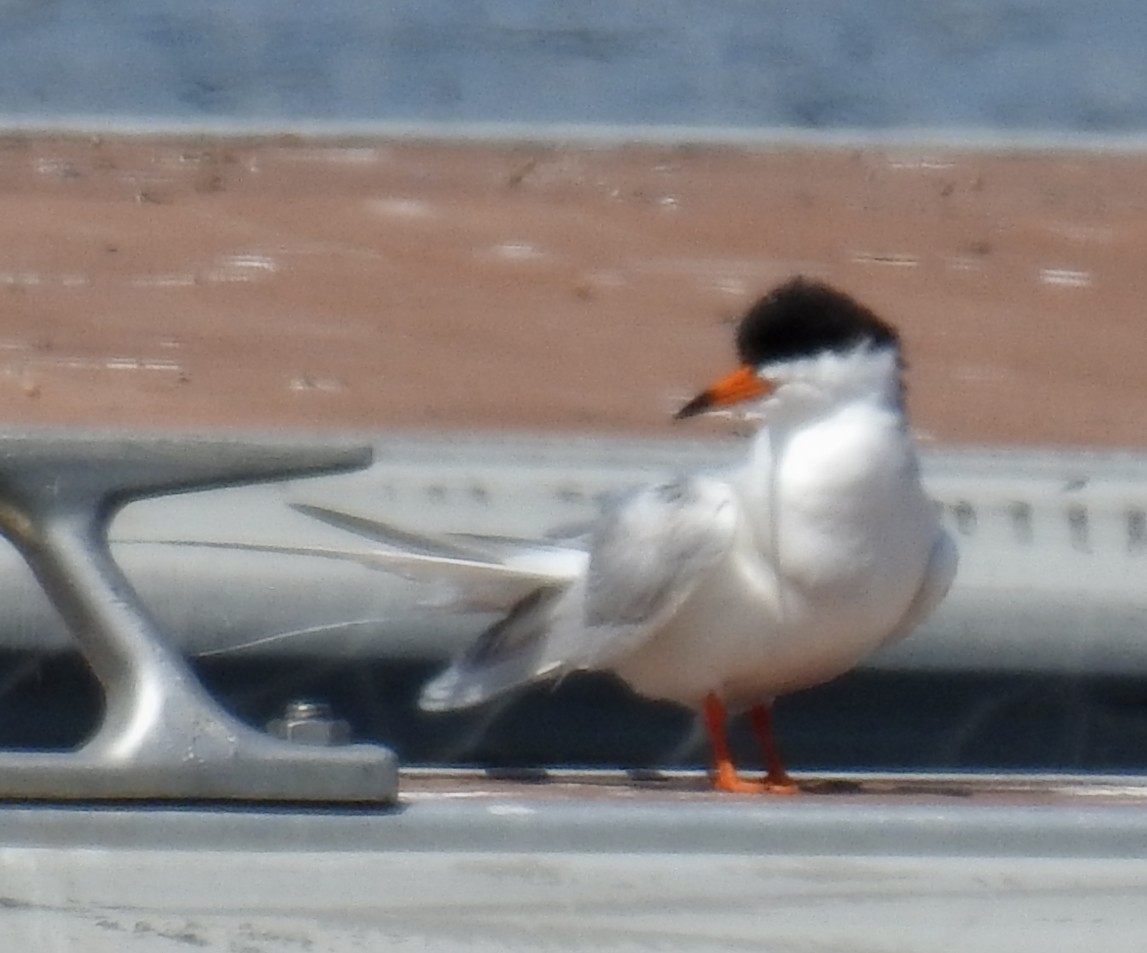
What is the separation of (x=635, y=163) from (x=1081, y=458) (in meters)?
1.82

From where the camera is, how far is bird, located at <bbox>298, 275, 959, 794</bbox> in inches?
101

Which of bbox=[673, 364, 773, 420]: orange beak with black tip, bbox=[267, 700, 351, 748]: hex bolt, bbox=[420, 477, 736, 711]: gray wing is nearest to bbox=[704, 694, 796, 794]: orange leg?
bbox=[420, 477, 736, 711]: gray wing

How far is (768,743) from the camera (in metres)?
2.76

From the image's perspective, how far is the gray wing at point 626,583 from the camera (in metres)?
2.61

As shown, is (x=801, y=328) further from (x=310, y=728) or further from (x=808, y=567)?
(x=310, y=728)

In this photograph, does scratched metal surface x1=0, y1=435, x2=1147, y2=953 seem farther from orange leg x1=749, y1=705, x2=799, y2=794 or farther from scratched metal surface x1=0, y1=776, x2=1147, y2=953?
orange leg x1=749, y1=705, x2=799, y2=794

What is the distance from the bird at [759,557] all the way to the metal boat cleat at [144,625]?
3.23 feet

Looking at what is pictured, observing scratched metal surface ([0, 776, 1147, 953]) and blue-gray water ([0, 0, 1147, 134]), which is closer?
scratched metal surface ([0, 776, 1147, 953])

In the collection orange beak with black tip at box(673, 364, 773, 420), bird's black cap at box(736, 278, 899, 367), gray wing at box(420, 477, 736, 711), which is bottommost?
gray wing at box(420, 477, 736, 711)

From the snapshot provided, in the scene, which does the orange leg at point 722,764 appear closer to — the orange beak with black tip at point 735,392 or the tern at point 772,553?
the tern at point 772,553

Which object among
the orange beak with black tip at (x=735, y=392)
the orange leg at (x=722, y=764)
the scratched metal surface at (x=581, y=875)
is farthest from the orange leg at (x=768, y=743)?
the scratched metal surface at (x=581, y=875)

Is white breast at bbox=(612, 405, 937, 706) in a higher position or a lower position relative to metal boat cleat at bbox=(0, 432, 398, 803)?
lower

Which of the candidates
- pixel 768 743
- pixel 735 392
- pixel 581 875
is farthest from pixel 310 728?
pixel 768 743

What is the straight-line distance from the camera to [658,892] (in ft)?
4.71
